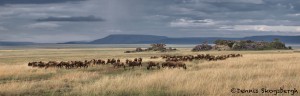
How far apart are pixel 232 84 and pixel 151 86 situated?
9.24 feet

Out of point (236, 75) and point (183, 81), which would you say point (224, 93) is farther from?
point (236, 75)

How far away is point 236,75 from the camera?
17281 mm

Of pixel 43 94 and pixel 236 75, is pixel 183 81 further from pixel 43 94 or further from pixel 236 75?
pixel 43 94

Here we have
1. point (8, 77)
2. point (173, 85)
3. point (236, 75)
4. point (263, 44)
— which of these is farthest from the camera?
point (263, 44)

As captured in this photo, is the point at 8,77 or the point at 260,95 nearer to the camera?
the point at 260,95

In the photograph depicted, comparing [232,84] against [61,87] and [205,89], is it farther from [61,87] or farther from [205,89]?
[61,87]

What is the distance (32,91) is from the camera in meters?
14.1

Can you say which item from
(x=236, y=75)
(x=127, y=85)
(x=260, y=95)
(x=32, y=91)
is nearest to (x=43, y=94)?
(x=32, y=91)

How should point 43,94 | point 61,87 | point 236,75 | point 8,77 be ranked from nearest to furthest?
1. point 43,94
2. point 61,87
3. point 236,75
4. point 8,77

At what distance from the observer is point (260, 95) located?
458 inches

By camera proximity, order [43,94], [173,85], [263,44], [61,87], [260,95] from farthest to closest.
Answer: [263,44] < [61,87] < [173,85] < [43,94] < [260,95]

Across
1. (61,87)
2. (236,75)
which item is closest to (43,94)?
(61,87)

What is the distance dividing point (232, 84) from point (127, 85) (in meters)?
3.66

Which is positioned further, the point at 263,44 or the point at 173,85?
the point at 263,44
